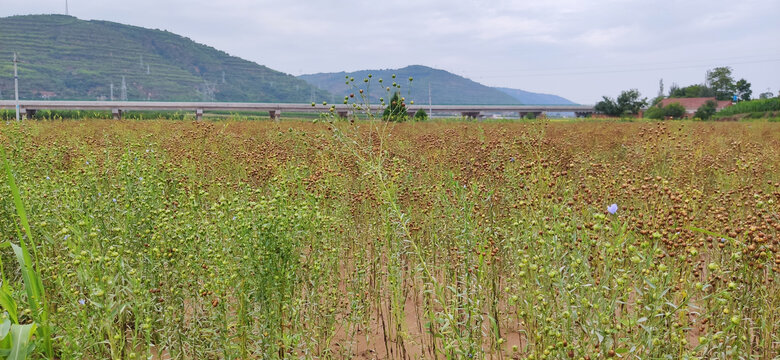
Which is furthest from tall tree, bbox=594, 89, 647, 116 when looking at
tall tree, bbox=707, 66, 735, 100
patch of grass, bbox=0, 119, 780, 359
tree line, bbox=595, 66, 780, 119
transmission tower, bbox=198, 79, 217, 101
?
transmission tower, bbox=198, 79, 217, 101

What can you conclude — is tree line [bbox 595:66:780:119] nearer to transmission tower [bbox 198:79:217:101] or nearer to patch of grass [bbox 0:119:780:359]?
patch of grass [bbox 0:119:780:359]

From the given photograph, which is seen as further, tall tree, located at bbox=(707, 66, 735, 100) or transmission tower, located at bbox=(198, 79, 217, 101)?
transmission tower, located at bbox=(198, 79, 217, 101)

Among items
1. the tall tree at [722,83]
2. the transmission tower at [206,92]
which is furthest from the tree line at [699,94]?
the transmission tower at [206,92]

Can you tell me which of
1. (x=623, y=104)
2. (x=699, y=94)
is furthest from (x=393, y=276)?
(x=699, y=94)

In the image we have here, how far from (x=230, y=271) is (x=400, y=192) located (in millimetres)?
2238

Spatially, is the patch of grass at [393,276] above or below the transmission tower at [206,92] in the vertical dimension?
below

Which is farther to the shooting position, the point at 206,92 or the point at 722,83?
the point at 206,92

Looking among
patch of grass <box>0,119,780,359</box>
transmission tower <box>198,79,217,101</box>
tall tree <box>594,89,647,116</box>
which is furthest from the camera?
transmission tower <box>198,79,217,101</box>

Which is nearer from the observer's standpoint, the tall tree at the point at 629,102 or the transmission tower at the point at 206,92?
the tall tree at the point at 629,102

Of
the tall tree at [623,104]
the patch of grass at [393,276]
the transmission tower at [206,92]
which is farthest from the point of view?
the transmission tower at [206,92]

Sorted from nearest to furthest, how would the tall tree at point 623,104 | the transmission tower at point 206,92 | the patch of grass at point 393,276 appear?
1. the patch of grass at point 393,276
2. the tall tree at point 623,104
3. the transmission tower at point 206,92

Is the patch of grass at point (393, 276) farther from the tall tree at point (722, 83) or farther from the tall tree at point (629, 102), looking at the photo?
the tall tree at point (722, 83)

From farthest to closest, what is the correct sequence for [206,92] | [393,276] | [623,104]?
[206,92] → [623,104] → [393,276]

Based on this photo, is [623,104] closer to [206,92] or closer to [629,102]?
[629,102]
